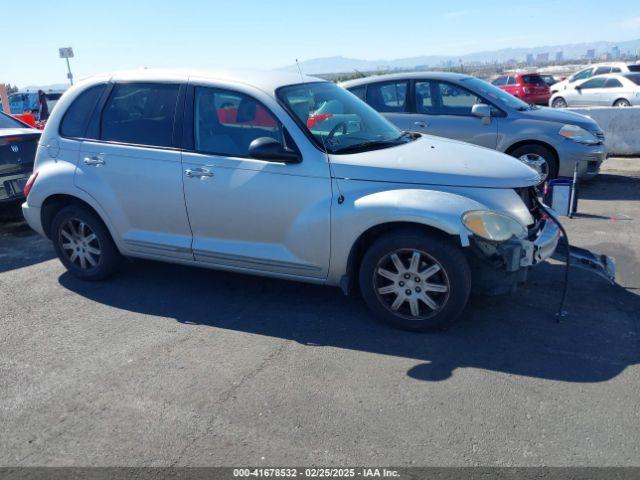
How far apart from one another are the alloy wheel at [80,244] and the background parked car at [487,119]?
5.04 metres

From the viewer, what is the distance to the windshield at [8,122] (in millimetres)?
8170

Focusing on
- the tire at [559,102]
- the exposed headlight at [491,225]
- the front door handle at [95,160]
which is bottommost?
the tire at [559,102]

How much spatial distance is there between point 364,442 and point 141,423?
126 cm

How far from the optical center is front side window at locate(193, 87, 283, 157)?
460 cm

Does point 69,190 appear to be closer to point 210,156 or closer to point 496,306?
point 210,156

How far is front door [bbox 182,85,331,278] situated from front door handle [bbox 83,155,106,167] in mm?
848

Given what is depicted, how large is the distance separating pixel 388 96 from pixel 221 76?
15.4 feet

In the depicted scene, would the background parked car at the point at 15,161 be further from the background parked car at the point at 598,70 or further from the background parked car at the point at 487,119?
the background parked car at the point at 598,70

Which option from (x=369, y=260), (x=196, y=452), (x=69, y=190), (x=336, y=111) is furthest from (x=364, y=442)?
(x=69, y=190)

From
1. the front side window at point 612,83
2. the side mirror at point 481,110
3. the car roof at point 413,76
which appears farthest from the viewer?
the front side window at point 612,83

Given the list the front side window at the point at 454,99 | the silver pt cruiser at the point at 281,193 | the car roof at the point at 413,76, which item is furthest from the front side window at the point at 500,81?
the silver pt cruiser at the point at 281,193

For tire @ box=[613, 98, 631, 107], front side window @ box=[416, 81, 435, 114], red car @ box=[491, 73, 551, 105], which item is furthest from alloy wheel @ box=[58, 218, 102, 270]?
red car @ box=[491, 73, 551, 105]

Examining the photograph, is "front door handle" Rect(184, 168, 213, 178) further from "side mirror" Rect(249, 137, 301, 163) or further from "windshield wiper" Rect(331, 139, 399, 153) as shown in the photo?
Result: "windshield wiper" Rect(331, 139, 399, 153)

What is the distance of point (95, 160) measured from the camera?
5113 millimetres
